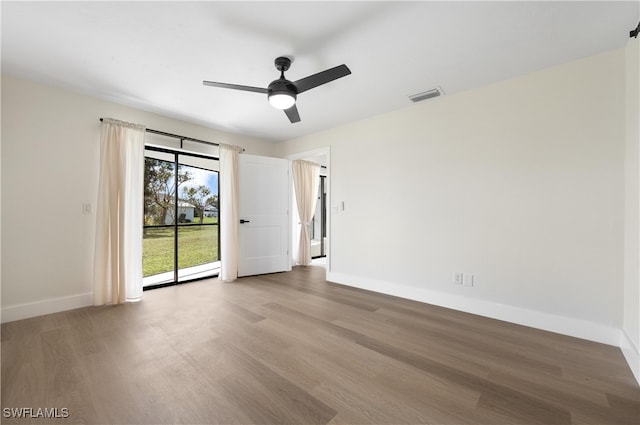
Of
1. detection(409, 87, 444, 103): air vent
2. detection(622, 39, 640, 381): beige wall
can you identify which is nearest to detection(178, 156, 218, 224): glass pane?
detection(409, 87, 444, 103): air vent

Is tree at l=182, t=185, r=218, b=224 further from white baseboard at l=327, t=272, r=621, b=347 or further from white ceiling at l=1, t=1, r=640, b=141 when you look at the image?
white baseboard at l=327, t=272, r=621, b=347

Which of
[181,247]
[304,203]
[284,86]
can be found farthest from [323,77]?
[304,203]

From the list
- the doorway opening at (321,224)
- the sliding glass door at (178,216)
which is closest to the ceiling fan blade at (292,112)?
the sliding glass door at (178,216)

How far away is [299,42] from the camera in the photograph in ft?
7.20

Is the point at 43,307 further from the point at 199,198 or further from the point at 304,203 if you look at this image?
the point at 304,203

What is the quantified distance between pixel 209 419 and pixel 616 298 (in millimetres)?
3357

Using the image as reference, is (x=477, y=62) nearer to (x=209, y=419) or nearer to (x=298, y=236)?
(x=209, y=419)

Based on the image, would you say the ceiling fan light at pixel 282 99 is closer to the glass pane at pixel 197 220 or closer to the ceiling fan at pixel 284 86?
the ceiling fan at pixel 284 86

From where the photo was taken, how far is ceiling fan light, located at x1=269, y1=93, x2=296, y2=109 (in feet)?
7.64

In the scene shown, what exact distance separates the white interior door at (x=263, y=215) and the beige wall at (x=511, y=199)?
1.78m

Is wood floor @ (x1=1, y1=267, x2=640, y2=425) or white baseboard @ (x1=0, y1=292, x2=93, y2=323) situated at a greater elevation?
white baseboard @ (x1=0, y1=292, x2=93, y2=323)

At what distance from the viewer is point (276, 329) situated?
2.54m

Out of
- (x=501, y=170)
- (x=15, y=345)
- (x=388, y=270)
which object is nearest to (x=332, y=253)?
(x=388, y=270)

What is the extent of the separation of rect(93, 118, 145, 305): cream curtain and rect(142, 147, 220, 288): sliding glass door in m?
0.60
